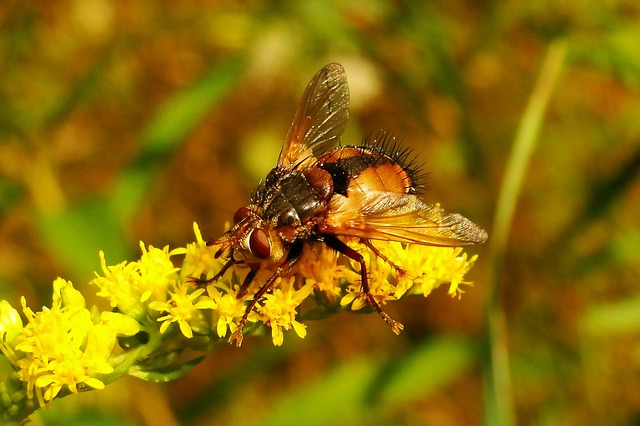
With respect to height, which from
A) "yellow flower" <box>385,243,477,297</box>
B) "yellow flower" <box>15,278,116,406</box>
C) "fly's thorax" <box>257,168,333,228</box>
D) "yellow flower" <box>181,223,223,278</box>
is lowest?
"yellow flower" <box>15,278,116,406</box>

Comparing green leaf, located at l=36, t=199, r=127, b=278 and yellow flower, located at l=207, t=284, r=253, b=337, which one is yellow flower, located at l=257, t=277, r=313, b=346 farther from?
green leaf, located at l=36, t=199, r=127, b=278

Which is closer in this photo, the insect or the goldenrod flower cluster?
the goldenrod flower cluster

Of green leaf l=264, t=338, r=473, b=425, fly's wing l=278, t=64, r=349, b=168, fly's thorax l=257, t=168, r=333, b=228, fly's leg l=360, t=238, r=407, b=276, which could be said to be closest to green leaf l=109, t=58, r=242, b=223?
fly's wing l=278, t=64, r=349, b=168

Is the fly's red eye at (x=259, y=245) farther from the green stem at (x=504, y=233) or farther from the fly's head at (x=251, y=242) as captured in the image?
the green stem at (x=504, y=233)

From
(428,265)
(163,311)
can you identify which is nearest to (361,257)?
(428,265)

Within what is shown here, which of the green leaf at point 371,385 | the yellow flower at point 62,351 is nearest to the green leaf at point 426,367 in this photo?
the green leaf at point 371,385

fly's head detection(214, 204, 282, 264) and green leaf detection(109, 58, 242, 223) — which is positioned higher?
green leaf detection(109, 58, 242, 223)

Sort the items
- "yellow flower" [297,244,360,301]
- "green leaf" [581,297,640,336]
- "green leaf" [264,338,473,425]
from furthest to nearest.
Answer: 1. "green leaf" [581,297,640,336]
2. "green leaf" [264,338,473,425]
3. "yellow flower" [297,244,360,301]
